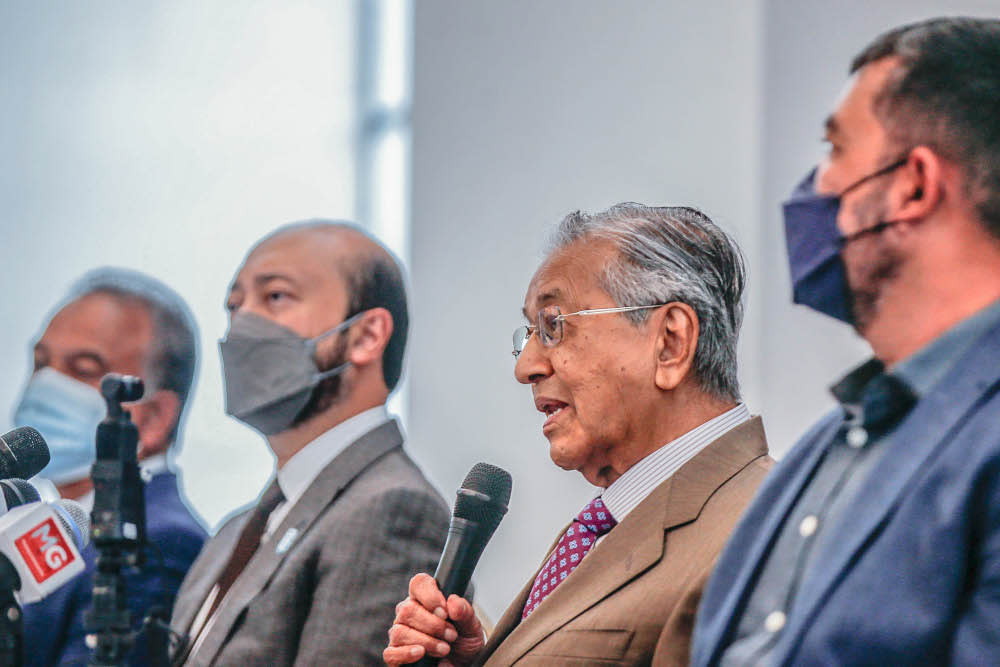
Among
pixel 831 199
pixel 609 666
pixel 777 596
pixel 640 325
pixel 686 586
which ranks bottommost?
pixel 609 666

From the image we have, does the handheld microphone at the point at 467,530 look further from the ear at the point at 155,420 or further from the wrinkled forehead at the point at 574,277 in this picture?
the ear at the point at 155,420

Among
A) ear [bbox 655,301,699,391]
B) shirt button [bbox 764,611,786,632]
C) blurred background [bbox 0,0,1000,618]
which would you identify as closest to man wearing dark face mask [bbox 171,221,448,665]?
ear [bbox 655,301,699,391]

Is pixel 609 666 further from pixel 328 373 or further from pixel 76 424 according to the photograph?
pixel 76 424

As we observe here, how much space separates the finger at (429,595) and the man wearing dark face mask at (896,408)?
67 centimetres

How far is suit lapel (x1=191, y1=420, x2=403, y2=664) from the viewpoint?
2.69 m

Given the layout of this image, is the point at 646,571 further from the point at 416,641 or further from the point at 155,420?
the point at 155,420

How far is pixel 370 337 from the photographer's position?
320cm

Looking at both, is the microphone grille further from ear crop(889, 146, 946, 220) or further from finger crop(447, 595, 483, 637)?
ear crop(889, 146, 946, 220)

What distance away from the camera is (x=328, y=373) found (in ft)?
10.4

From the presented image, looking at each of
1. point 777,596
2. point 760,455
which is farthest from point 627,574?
point 777,596

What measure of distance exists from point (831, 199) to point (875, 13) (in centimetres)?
177

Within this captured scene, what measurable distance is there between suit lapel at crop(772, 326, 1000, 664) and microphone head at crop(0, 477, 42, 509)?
5.46 ft

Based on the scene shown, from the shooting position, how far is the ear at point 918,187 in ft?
4.90

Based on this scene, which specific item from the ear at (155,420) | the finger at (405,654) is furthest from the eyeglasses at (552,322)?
the ear at (155,420)
